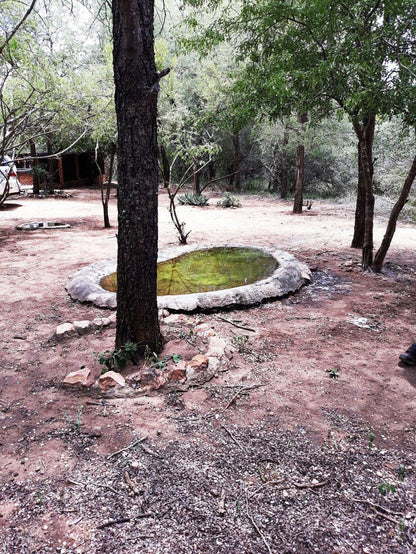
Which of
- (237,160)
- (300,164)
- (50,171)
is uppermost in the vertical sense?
(237,160)

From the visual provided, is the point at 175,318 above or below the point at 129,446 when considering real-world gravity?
above

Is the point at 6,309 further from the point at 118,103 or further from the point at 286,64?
the point at 286,64

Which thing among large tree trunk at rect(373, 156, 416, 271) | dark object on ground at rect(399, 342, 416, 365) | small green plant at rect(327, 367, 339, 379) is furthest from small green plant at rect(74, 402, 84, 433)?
large tree trunk at rect(373, 156, 416, 271)

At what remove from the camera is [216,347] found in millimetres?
3461

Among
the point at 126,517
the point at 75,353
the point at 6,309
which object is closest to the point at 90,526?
the point at 126,517

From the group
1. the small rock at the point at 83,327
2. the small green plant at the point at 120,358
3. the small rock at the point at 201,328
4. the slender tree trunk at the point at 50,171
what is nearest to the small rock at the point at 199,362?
the small green plant at the point at 120,358

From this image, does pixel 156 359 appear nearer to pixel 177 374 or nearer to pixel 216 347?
pixel 177 374

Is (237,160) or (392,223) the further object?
(237,160)

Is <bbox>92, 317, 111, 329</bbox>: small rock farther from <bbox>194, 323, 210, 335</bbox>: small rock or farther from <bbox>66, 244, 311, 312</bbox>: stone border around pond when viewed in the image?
<bbox>194, 323, 210, 335</bbox>: small rock

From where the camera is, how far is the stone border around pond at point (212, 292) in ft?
14.6

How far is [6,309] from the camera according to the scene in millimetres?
4707

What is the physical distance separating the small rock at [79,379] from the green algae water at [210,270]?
207 cm

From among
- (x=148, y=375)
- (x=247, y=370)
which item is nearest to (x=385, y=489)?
(x=247, y=370)

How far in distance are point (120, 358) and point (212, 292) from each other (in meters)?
1.69
